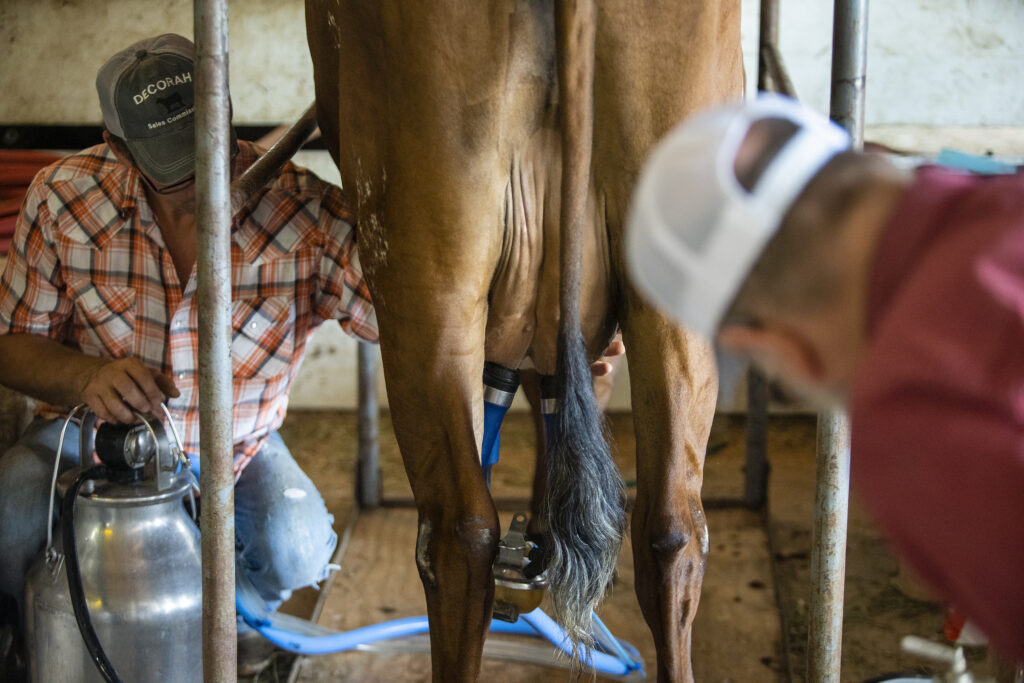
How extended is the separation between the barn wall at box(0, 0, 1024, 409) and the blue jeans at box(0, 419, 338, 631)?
2102 millimetres

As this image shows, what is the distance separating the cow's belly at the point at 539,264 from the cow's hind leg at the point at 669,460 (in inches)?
2.7

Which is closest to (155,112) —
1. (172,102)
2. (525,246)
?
(172,102)

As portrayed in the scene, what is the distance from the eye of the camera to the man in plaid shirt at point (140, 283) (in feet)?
5.30

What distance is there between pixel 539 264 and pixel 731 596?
52.2 inches

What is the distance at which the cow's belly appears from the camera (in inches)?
48.2

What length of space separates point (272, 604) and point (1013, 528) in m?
1.76

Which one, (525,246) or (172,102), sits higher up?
(172,102)

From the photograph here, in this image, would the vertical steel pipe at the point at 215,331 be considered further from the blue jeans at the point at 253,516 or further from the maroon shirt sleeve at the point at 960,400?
the maroon shirt sleeve at the point at 960,400

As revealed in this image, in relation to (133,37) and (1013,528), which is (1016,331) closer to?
Result: (1013,528)

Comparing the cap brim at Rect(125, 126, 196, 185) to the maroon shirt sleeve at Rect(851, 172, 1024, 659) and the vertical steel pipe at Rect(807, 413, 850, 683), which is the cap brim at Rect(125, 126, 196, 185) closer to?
the vertical steel pipe at Rect(807, 413, 850, 683)

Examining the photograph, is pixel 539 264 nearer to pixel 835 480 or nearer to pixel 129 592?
pixel 835 480

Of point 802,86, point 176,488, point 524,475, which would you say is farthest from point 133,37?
point 176,488

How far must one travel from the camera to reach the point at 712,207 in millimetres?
508

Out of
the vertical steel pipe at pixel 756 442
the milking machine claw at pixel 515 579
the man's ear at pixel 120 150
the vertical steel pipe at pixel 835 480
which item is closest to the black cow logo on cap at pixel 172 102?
the man's ear at pixel 120 150
